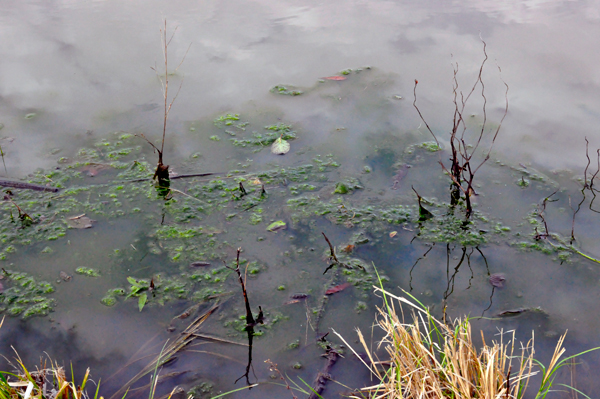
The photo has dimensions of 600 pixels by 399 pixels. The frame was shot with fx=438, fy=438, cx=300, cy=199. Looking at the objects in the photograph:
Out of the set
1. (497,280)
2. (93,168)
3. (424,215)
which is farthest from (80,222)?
(497,280)

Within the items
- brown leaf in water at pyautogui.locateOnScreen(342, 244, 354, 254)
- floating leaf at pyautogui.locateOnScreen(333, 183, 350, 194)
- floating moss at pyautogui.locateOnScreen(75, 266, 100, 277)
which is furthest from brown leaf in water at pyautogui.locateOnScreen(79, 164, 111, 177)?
brown leaf in water at pyautogui.locateOnScreen(342, 244, 354, 254)

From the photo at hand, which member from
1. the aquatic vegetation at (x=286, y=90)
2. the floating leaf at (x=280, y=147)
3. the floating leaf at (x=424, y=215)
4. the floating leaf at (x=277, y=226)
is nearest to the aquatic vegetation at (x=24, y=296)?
the floating leaf at (x=277, y=226)

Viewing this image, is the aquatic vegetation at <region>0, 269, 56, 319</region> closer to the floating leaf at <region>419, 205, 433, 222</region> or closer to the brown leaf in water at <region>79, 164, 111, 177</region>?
the brown leaf in water at <region>79, 164, 111, 177</region>

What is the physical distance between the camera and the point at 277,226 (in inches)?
102

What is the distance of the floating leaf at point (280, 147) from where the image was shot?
316 cm

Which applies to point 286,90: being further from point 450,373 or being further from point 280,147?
point 450,373

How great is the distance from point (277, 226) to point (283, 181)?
43 cm

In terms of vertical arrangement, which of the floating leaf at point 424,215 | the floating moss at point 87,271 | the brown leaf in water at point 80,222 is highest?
the floating leaf at point 424,215

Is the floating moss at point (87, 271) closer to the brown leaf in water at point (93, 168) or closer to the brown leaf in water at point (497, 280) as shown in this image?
the brown leaf in water at point (93, 168)

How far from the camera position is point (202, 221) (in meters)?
2.64

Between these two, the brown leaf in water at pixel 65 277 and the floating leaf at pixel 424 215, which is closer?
the brown leaf in water at pixel 65 277

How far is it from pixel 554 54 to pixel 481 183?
7.75 feet

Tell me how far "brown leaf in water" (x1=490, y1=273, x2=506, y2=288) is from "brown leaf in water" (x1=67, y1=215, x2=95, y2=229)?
227 cm

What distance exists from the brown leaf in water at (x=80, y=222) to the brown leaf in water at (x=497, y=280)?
227 centimetres
